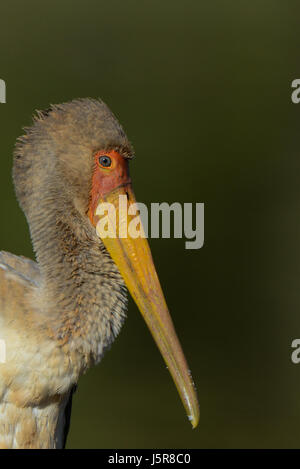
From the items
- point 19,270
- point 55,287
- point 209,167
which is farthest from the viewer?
point 209,167

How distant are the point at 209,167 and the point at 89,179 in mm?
4780

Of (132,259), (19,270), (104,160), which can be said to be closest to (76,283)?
(132,259)

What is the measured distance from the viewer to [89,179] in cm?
271

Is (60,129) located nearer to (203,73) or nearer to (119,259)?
(119,259)

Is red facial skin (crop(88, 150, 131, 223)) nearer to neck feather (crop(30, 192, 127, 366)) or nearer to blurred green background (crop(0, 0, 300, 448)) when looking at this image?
neck feather (crop(30, 192, 127, 366))

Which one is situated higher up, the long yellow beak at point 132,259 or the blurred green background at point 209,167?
the blurred green background at point 209,167

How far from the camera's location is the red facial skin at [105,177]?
2717 millimetres

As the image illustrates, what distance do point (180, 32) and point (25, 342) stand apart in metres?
5.61

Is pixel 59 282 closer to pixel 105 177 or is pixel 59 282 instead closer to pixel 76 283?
pixel 76 283

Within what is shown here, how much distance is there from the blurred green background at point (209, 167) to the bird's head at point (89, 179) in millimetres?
4229

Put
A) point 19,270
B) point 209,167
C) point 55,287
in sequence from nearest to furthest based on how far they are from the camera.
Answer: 1. point 55,287
2. point 19,270
3. point 209,167

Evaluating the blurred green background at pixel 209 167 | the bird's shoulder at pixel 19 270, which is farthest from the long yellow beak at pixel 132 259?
the blurred green background at pixel 209 167

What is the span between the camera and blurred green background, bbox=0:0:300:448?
23.5ft

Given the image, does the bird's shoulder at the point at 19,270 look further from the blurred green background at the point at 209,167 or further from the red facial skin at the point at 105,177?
the blurred green background at the point at 209,167
